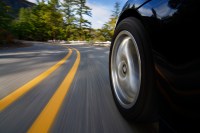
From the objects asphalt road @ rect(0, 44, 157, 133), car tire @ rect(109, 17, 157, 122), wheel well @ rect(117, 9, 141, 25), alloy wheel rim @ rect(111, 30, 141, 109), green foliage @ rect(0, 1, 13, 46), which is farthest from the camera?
green foliage @ rect(0, 1, 13, 46)

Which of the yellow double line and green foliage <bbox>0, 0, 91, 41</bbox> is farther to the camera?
green foliage <bbox>0, 0, 91, 41</bbox>

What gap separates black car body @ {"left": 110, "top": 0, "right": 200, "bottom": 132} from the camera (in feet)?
3.17

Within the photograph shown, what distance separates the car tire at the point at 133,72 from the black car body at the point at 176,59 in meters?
0.06

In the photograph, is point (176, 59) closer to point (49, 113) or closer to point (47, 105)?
point (49, 113)

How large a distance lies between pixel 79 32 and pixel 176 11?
50647 millimetres

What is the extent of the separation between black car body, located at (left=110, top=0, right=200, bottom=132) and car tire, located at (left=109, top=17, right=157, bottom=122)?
6 centimetres

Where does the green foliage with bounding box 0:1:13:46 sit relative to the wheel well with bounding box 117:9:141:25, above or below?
below

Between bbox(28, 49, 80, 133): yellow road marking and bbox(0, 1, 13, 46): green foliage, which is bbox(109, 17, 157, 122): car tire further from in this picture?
bbox(0, 1, 13, 46): green foliage

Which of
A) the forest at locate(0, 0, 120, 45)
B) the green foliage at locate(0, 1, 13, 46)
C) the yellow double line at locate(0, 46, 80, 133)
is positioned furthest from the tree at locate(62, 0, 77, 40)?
the yellow double line at locate(0, 46, 80, 133)

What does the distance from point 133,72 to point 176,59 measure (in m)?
0.81

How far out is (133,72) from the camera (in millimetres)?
1899

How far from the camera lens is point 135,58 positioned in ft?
6.32

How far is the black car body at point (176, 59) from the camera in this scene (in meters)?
0.97

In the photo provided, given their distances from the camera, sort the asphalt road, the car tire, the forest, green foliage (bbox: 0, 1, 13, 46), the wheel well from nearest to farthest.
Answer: the car tire, the asphalt road, the wheel well, green foliage (bbox: 0, 1, 13, 46), the forest
